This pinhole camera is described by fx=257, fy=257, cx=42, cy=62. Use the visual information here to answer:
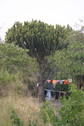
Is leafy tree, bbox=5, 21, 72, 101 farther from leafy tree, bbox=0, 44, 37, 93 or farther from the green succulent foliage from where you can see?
leafy tree, bbox=0, 44, 37, 93

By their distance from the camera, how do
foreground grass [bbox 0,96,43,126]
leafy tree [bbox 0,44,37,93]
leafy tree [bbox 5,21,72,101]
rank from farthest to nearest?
leafy tree [bbox 5,21,72,101] < leafy tree [bbox 0,44,37,93] < foreground grass [bbox 0,96,43,126]

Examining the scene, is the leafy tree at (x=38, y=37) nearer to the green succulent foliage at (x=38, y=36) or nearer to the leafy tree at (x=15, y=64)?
the green succulent foliage at (x=38, y=36)

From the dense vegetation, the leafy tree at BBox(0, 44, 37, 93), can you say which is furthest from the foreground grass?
the leafy tree at BBox(0, 44, 37, 93)

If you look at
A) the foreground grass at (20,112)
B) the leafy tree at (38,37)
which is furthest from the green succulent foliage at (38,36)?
the foreground grass at (20,112)

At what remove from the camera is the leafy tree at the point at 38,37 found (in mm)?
22266

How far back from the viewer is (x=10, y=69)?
11.9m

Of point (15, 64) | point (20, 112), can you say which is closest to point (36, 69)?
point (15, 64)

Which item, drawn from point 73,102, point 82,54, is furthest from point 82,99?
point 82,54

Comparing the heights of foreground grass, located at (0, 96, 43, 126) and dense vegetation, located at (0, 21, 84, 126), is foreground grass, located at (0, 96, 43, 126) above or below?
below

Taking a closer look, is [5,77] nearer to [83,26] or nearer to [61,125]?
[61,125]

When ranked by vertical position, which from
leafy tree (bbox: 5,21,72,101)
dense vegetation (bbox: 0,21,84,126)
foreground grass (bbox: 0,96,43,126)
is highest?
leafy tree (bbox: 5,21,72,101)

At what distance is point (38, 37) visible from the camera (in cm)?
2228

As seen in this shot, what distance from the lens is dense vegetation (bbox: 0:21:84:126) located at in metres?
4.50

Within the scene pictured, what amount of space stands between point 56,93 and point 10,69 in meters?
14.2
